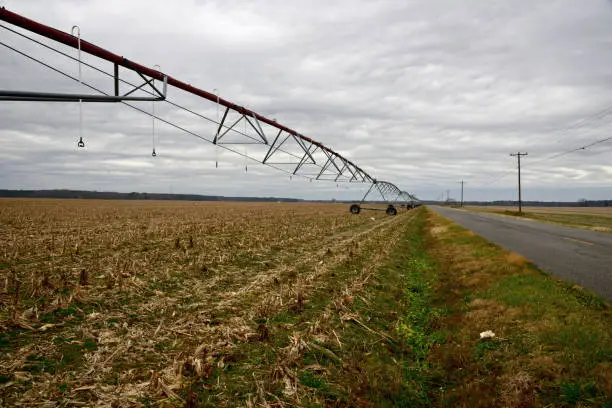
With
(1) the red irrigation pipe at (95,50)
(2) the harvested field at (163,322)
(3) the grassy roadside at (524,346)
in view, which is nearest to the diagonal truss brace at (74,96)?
(1) the red irrigation pipe at (95,50)

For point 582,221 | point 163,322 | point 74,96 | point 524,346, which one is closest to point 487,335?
point 524,346

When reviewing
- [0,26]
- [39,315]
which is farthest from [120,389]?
[0,26]

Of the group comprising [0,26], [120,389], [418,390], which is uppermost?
[0,26]

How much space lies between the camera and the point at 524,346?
728cm

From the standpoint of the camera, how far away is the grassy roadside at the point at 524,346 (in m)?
5.71

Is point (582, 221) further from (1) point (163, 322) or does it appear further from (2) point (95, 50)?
(2) point (95, 50)

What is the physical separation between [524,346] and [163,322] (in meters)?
8.10

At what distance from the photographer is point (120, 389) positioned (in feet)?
17.8

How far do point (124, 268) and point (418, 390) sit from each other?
10899 millimetres

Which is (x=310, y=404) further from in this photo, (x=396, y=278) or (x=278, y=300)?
(x=396, y=278)

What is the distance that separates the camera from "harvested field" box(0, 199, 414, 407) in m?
5.62

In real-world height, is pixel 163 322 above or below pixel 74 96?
below

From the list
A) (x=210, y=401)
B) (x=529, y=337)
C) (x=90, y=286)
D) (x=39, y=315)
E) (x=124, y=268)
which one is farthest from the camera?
(x=124, y=268)

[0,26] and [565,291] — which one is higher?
[0,26]
